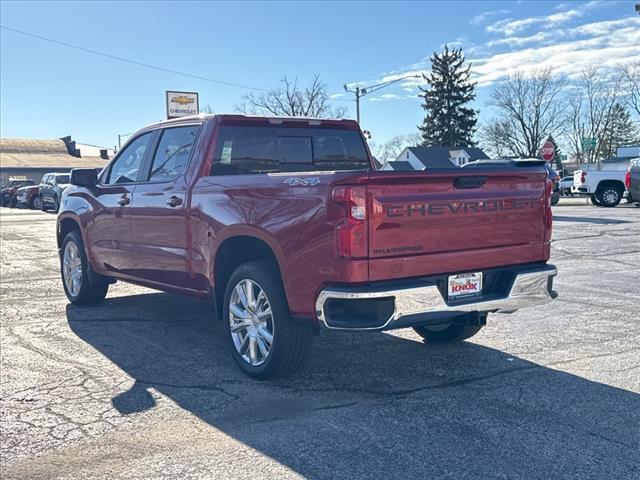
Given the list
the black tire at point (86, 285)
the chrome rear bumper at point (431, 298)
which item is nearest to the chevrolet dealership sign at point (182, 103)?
the black tire at point (86, 285)

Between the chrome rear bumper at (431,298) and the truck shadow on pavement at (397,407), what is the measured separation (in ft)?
1.86

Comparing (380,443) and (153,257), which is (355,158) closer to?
(153,257)

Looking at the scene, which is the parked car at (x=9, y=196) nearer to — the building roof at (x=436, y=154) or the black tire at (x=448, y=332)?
the building roof at (x=436, y=154)

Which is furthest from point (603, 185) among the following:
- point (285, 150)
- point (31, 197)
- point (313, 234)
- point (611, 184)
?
point (31, 197)

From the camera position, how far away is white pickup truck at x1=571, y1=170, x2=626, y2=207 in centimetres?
2610

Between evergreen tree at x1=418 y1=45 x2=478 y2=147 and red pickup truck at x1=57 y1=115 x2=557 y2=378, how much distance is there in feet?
215

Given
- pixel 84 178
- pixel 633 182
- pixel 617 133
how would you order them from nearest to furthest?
pixel 84 178 < pixel 633 182 < pixel 617 133

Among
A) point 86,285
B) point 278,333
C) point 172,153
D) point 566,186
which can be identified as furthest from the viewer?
point 566,186

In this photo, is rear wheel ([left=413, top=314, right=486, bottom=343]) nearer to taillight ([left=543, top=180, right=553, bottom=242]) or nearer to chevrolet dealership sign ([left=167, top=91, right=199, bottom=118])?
taillight ([left=543, top=180, right=553, bottom=242])

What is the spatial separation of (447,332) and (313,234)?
2.08 metres

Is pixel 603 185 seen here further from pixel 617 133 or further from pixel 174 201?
pixel 617 133

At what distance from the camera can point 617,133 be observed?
245 feet

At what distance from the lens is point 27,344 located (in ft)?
18.9

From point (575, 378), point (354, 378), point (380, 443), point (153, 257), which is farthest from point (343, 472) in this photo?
point (153, 257)
